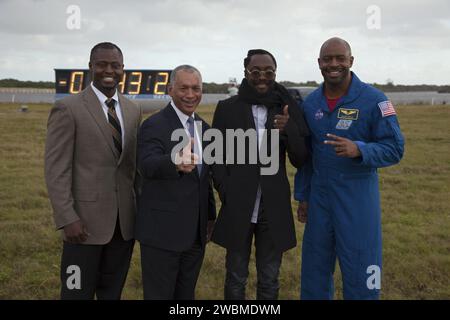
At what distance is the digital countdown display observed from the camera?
19167 millimetres

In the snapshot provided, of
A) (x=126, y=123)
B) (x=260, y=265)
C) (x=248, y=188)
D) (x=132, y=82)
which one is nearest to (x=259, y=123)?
(x=248, y=188)

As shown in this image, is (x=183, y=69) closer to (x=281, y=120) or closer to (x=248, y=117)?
(x=248, y=117)

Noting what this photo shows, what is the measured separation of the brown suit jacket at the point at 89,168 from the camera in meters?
2.80

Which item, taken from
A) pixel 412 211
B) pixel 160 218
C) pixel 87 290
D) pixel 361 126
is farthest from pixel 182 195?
pixel 412 211

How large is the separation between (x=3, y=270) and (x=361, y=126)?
4.18 meters

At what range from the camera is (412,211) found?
7258 mm

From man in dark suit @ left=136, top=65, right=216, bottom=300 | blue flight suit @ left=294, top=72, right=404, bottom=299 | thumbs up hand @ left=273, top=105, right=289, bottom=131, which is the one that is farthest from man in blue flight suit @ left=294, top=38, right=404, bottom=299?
man in dark suit @ left=136, top=65, right=216, bottom=300

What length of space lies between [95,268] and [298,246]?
11.0 ft

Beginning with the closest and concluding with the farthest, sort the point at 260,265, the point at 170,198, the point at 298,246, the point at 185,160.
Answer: the point at 185,160
the point at 170,198
the point at 260,265
the point at 298,246

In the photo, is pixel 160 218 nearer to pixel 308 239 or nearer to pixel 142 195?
pixel 142 195

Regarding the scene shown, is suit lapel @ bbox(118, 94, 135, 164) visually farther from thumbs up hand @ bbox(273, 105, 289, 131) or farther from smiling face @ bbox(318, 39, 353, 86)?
smiling face @ bbox(318, 39, 353, 86)

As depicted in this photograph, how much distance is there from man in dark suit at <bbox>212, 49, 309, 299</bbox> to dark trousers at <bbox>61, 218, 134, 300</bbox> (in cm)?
73

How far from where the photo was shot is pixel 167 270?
2.94 m

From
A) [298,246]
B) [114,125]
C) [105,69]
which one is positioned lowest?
[298,246]
